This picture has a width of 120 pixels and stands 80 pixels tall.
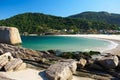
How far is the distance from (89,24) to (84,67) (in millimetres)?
147004

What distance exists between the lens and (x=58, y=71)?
1678cm

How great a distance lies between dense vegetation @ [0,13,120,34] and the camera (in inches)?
5866

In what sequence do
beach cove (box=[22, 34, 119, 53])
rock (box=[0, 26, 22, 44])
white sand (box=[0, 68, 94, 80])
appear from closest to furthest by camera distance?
white sand (box=[0, 68, 94, 80]) < rock (box=[0, 26, 22, 44]) < beach cove (box=[22, 34, 119, 53])

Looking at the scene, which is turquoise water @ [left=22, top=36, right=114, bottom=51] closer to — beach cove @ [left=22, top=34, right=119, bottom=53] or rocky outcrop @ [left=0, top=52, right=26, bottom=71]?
beach cove @ [left=22, top=34, right=119, bottom=53]

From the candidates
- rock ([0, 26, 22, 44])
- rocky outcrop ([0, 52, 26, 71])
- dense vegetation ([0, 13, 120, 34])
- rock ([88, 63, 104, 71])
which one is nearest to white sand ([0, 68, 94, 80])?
rocky outcrop ([0, 52, 26, 71])

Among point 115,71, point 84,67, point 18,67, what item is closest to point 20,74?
point 18,67

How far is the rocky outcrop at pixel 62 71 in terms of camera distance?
16.4 meters

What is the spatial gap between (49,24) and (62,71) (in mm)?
149984

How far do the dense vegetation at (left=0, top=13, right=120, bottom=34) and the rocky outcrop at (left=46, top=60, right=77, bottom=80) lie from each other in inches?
4943

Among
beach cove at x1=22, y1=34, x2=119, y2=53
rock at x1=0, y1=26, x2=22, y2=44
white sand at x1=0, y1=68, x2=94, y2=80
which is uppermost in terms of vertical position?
rock at x1=0, y1=26, x2=22, y2=44

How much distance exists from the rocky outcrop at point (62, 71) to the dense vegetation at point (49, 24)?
125564 millimetres

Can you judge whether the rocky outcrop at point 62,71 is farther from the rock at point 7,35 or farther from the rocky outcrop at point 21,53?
the rock at point 7,35

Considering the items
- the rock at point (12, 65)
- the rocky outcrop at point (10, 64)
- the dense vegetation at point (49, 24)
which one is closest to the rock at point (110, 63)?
the rocky outcrop at point (10, 64)

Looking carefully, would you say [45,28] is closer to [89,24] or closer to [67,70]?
[89,24]
